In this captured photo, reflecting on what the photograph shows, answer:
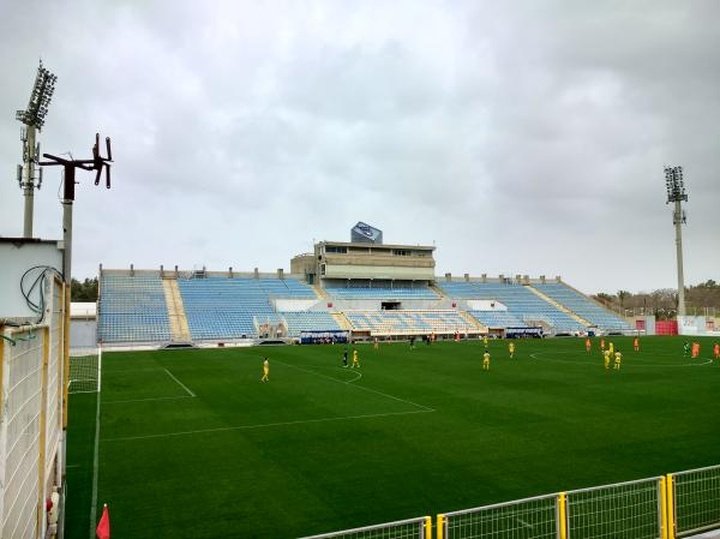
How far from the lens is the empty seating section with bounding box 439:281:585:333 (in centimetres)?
8046

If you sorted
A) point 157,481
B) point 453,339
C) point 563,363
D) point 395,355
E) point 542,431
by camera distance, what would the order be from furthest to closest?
point 453,339, point 395,355, point 563,363, point 542,431, point 157,481

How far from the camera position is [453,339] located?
70875 millimetres

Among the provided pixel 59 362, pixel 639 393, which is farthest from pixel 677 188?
pixel 59 362

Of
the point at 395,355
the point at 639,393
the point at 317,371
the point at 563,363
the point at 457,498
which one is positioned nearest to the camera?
the point at 457,498

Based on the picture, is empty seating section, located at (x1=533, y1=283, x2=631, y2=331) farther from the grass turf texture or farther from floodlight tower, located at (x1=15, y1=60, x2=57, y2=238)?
floodlight tower, located at (x1=15, y1=60, x2=57, y2=238)

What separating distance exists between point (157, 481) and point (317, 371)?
22.5 metres

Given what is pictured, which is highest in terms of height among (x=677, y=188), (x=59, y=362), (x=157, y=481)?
(x=677, y=188)

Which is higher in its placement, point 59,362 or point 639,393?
Answer: point 59,362

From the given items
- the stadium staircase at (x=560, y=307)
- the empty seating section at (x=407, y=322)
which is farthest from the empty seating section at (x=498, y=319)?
the stadium staircase at (x=560, y=307)

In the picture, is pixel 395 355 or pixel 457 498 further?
pixel 395 355

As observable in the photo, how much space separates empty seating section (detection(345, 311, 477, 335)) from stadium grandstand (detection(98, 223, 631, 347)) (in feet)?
0.47

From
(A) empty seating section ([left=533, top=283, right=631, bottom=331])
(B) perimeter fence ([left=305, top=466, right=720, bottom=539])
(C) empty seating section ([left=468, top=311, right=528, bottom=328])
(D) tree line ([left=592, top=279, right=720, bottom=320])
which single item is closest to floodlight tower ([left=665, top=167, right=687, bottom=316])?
(A) empty seating section ([left=533, top=283, right=631, bottom=331])

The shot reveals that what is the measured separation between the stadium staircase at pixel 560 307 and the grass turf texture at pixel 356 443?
50710 mm

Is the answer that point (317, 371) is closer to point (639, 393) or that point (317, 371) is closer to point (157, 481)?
point (639, 393)
